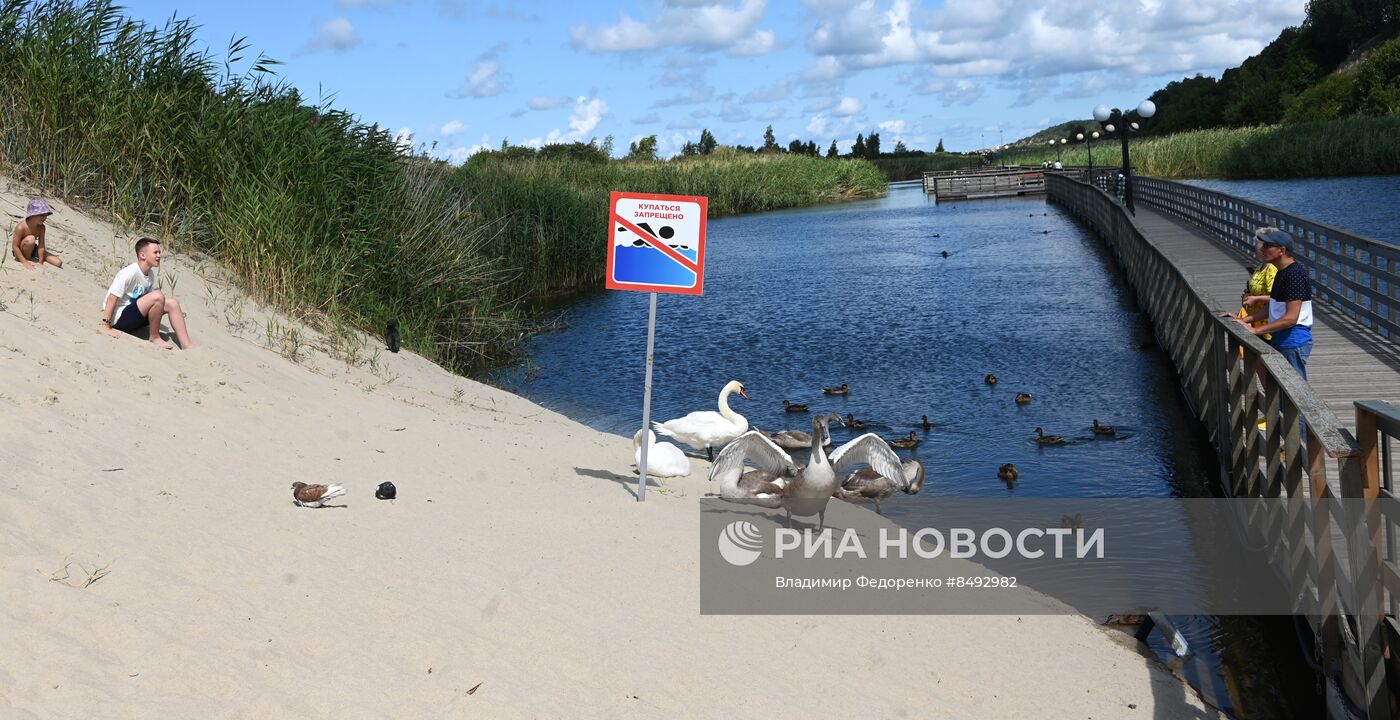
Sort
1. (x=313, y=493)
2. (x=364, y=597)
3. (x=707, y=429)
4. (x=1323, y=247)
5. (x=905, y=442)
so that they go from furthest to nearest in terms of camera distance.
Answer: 1. (x=1323, y=247)
2. (x=905, y=442)
3. (x=707, y=429)
4. (x=313, y=493)
5. (x=364, y=597)

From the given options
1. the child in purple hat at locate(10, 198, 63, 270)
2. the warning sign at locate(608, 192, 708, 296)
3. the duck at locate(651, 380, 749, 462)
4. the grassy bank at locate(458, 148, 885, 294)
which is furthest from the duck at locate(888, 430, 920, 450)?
the grassy bank at locate(458, 148, 885, 294)

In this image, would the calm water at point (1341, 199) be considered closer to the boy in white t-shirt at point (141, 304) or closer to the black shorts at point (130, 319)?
the boy in white t-shirt at point (141, 304)

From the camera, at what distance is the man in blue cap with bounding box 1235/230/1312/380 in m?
9.74

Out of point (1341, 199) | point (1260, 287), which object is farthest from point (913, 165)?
point (1260, 287)

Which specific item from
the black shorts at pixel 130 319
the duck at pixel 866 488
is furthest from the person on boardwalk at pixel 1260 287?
the black shorts at pixel 130 319

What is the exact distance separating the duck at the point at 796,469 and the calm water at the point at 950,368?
1939 millimetres

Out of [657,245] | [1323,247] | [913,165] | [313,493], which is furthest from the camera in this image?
[913,165]

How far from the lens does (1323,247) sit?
19812 millimetres

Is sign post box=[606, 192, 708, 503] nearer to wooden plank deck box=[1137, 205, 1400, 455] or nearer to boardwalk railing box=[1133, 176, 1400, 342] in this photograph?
wooden plank deck box=[1137, 205, 1400, 455]

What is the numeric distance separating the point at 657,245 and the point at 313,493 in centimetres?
321

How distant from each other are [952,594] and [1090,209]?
41.7 metres

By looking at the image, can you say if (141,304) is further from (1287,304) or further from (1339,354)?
(1339,354)

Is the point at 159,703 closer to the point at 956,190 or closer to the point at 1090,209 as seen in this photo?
the point at 1090,209

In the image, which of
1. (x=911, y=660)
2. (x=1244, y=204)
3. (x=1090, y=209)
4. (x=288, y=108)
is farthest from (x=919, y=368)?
(x=1090, y=209)
